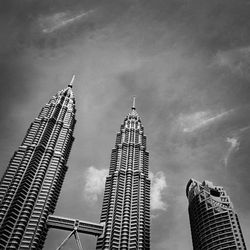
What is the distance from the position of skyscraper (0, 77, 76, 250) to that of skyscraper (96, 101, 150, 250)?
2662cm

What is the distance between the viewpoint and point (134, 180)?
141 m

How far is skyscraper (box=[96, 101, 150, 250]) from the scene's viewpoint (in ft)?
369

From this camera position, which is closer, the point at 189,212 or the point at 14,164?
the point at 14,164

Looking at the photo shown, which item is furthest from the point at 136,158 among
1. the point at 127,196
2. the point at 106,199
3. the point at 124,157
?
the point at 106,199

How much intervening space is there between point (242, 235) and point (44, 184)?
92520 mm

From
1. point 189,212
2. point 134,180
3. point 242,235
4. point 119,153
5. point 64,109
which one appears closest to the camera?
point 242,235

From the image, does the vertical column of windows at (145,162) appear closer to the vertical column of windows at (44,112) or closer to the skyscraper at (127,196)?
the skyscraper at (127,196)

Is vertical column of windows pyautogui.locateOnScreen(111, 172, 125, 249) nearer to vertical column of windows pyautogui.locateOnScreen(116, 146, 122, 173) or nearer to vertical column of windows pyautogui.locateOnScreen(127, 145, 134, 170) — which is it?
vertical column of windows pyautogui.locateOnScreen(127, 145, 134, 170)

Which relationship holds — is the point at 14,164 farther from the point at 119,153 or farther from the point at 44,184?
the point at 119,153

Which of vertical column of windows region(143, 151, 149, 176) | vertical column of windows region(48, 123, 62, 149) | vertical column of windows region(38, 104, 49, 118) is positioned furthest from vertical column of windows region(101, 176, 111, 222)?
vertical column of windows region(38, 104, 49, 118)

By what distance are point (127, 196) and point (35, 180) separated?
44429 millimetres

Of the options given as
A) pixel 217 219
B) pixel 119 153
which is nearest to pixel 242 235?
pixel 217 219

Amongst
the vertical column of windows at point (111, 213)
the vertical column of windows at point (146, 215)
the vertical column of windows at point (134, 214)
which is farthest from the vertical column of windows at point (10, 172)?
the vertical column of windows at point (146, 215)

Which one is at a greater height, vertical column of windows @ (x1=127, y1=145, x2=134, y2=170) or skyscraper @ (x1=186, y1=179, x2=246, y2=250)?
vertical column of windows @ (x1=127, y1=145, x2=134, y2=170)
